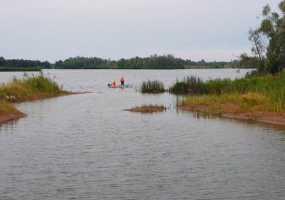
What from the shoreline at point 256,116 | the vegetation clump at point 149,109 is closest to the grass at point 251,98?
the shoreline at point 256,116

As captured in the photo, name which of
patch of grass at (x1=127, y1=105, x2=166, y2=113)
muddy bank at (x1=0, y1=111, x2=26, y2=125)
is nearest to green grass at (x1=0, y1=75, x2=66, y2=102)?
muddy bank at (x1=0, y1=111, x2=26, y2=125)

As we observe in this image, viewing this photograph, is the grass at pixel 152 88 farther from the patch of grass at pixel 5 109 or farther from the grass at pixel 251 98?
the patch of grass at pixel 5 109

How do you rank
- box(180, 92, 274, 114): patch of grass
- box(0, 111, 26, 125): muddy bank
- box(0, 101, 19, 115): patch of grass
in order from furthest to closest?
box(180, 92, 274, 114): patch of grass
box(0, 101, 19, 115): patch of grass
box(0, 111, 26, 125): muddy bank

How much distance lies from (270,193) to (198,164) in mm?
3867

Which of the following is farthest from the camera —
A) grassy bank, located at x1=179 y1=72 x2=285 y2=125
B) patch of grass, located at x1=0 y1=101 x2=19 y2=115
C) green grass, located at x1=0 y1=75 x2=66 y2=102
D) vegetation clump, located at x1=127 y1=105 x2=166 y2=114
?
green grass, located at x1=0 y1=75 x2=66 y2=102

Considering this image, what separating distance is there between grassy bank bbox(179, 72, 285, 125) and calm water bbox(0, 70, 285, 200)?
6.83 ft

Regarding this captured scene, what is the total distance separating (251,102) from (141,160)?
15.7 metres

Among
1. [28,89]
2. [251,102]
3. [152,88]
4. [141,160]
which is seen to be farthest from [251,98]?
[152,88]

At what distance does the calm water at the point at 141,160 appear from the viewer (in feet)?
46.4

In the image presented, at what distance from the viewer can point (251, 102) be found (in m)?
32.5

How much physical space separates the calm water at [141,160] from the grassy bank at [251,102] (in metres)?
2.08

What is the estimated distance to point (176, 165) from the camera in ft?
56.4

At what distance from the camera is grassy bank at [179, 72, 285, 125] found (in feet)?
98.5

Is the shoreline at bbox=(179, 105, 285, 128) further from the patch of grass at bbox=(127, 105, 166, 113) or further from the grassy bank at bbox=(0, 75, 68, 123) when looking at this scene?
the grassy bank at bbox=(0, 75, 68, 123)
